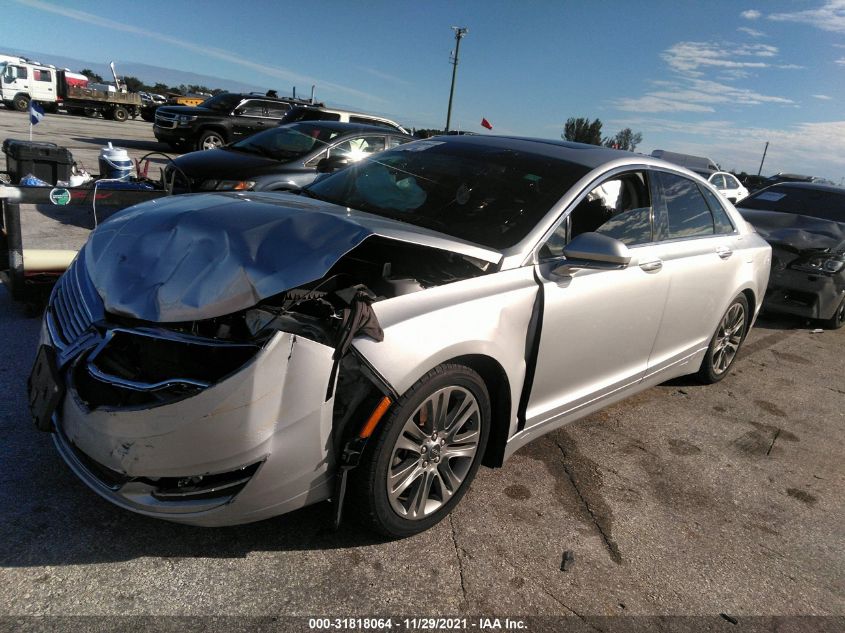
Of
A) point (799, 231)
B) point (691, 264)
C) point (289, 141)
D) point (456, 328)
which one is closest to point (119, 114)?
point (289, 141)

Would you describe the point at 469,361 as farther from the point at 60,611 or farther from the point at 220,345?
the point at 60,611

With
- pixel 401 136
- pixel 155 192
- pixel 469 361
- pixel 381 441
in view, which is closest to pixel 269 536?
pixel 381 441

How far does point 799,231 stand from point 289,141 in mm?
6486

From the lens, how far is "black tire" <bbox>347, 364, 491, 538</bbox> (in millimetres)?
2330

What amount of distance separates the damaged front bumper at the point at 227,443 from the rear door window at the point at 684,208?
265cm

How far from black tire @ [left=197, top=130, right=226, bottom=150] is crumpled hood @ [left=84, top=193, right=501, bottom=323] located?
1515cm

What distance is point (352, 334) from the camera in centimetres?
214

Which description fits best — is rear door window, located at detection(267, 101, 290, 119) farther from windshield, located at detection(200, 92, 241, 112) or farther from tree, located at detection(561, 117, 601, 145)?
tree, located at detection(561, 117, 601, 145)

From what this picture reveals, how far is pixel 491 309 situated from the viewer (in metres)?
2.61

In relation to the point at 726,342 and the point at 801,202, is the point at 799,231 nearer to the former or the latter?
the point at 801,202

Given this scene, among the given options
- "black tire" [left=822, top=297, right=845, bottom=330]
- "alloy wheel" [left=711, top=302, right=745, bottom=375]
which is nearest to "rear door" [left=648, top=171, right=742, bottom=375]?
"alloy wheel" [left=711, top=302, right=745, bottom=375]

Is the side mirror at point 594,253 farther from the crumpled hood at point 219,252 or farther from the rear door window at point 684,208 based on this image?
the rear door window at point 684,208

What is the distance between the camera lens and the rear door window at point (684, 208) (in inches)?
151

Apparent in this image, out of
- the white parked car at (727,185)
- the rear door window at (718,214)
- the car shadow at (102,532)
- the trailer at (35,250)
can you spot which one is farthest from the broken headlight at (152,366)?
the white parked car at (727,185)
